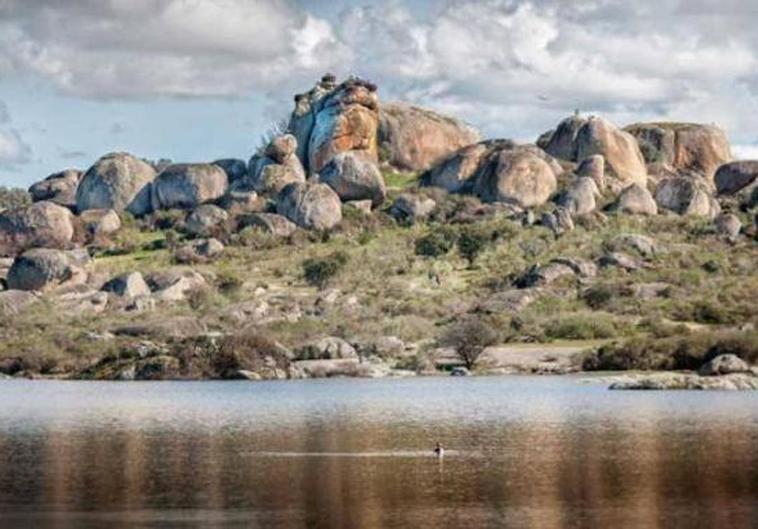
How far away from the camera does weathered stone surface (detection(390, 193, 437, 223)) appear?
142000 mm

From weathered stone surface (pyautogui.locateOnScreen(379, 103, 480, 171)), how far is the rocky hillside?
227 mm

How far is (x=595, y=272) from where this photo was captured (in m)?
118

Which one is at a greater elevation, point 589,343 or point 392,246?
point 392,246

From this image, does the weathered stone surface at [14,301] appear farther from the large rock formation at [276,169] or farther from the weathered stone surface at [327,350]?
the large rock formation at [276,169]

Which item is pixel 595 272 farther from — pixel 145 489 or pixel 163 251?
pixel 145 489

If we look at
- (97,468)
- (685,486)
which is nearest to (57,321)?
(97,468)

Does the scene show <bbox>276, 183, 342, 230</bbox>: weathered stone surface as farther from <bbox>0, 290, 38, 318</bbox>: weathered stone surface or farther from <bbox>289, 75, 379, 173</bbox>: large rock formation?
<bbox>0, 290, 38, 318</bbox>: weathered stone surface

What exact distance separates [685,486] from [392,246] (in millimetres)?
91641

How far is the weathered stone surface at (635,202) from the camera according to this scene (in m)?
140

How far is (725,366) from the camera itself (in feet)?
270

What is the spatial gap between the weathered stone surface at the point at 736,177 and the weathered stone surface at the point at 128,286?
200ft

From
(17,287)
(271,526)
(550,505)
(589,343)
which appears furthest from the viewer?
(17,287)

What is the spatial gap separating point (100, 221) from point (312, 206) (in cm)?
2035

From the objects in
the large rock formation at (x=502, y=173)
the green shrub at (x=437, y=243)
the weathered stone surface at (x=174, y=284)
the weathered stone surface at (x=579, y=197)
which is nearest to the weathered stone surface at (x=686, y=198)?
the weathered stone surface at (x=579, y=197)
